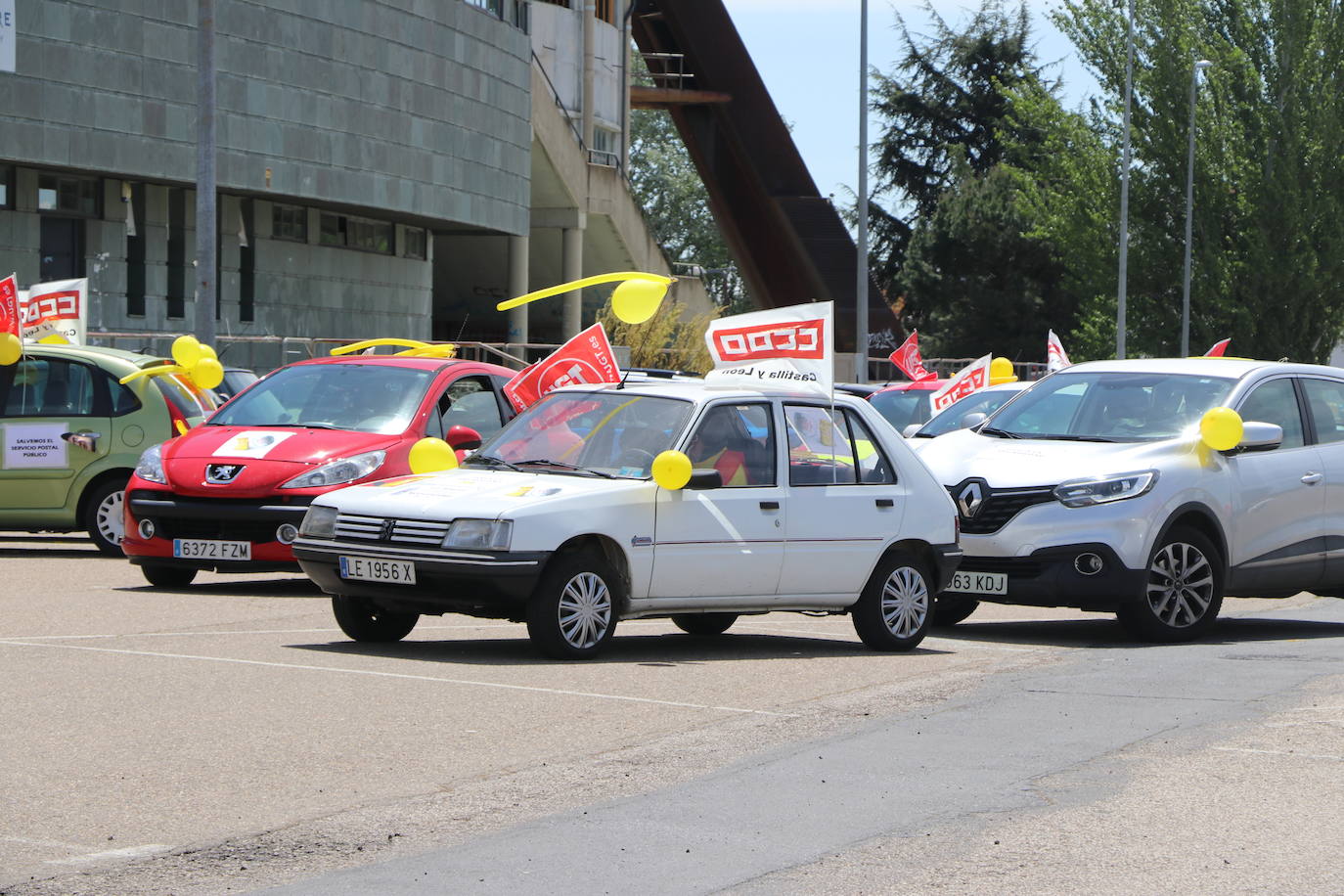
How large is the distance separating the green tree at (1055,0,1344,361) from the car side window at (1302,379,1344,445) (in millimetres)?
40233

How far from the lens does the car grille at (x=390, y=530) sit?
1027cm

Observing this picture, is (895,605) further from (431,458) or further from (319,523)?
(319,523)

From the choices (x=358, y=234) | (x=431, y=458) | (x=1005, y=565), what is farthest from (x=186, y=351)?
(x=358, y=234)

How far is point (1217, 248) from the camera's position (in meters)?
54.7

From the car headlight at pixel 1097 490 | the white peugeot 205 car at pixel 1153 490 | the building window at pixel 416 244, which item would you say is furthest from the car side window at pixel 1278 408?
the building window at pixel 416 244

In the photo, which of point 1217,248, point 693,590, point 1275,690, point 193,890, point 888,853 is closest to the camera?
point 193,890

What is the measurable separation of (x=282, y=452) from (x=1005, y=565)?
492 cm

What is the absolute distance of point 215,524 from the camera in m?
13.8

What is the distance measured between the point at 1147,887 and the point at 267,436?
30.8ft

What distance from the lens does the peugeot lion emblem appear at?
13828 mm

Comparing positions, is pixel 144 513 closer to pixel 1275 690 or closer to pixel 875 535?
pixel 875 535

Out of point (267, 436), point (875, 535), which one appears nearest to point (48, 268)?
point (267, 436)

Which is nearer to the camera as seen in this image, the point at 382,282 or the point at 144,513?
the point at 144,513

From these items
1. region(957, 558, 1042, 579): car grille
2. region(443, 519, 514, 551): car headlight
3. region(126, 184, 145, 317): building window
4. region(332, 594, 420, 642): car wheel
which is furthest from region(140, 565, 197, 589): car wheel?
region(126, 184, 145, 317): building window
